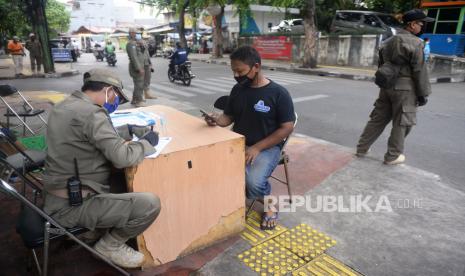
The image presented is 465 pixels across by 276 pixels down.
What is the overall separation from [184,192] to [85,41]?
51.1 meters

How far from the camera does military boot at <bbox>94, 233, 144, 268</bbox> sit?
223cm

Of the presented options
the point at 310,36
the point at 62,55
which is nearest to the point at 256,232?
the point at 310,36

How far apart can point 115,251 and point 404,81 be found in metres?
3.48

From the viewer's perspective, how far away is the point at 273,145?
2877 mm

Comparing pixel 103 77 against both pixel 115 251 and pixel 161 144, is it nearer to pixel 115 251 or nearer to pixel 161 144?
pixel 161 144

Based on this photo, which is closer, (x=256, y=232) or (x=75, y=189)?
(x=75, y=189)

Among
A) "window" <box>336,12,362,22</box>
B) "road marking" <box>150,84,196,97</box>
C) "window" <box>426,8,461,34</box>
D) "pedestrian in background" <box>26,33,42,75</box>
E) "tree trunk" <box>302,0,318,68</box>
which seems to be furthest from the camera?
"window" <box>336,12,362,22</box>

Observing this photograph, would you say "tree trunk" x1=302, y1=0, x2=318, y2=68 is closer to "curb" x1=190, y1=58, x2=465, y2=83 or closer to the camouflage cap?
"curb" x1=190, y1=58, x2=465, y2=83

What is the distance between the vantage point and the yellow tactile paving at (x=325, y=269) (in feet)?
7.68

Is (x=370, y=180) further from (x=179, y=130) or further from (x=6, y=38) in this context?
(x=6, y=38)

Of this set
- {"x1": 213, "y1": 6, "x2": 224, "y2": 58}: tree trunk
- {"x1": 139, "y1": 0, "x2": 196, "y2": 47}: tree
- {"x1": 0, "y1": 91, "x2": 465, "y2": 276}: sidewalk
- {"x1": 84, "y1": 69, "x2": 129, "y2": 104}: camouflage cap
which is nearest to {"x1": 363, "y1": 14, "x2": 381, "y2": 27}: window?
{"x1": 213, "y1": 6, "x2": 224, "y2": 58}: tree trunk

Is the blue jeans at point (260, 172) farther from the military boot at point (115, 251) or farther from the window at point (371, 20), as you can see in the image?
the window at point (371, 20)

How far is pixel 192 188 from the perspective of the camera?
2.39 meters

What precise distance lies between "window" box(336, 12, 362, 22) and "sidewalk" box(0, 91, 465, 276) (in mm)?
15241
